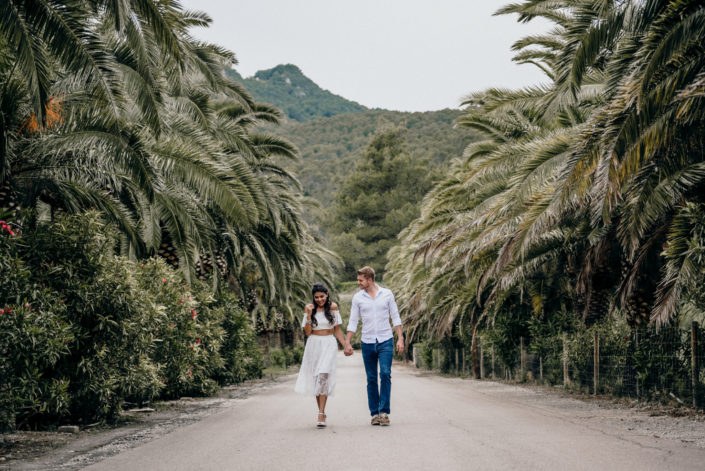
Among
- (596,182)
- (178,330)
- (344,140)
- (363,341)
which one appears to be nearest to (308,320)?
(363,341)

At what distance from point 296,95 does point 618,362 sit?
162608 millimetres

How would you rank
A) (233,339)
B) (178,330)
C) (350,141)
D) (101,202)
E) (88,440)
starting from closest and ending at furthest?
→ 1. (88,440)
2. (101,202)
3. (178,330)
4. (233,339)
5. (350,141)

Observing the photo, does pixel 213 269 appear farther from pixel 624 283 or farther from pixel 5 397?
pixel 5 397

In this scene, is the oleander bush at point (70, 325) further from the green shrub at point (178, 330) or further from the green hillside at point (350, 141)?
the green hillside at point (350, 141)

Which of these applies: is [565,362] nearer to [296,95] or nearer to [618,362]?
[618,362]

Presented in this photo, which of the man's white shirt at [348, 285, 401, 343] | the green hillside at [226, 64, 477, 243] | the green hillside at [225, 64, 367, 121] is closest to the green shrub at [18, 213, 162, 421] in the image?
the man's white shirt at [348, 285, 401, 343]

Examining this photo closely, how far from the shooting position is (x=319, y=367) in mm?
10383

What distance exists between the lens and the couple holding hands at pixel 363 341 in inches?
397

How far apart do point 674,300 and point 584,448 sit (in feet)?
11.3

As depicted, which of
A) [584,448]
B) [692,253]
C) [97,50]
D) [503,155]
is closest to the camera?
[584,448]

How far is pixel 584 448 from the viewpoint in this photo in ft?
25.3

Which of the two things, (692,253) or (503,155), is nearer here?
(692,253)

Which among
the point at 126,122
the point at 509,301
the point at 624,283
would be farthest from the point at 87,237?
the point at 509,301

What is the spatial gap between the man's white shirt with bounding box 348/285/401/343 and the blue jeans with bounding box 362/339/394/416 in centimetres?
10
